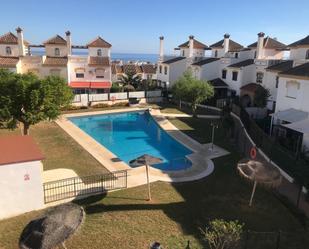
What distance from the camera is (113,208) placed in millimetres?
17719

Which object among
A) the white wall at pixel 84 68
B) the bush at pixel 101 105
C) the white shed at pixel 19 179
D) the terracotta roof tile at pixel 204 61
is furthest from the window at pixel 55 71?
the white shed at pixel 19 179

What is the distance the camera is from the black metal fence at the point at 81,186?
18.8m

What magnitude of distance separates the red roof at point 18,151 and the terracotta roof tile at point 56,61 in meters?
37.4

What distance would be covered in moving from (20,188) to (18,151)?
2134 millimetres

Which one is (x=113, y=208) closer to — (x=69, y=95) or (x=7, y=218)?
(x=7, y=218)

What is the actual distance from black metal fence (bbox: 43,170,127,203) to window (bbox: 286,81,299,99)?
2100 centimetres

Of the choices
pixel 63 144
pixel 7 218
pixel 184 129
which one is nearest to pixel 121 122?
pixel 184 129

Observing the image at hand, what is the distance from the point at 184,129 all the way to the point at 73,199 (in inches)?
830

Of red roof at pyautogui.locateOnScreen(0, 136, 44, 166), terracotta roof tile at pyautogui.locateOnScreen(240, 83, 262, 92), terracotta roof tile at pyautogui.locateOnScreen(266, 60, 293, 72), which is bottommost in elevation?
red roof at pyautogui.locateOnScreen(0, 136, 44, 166)

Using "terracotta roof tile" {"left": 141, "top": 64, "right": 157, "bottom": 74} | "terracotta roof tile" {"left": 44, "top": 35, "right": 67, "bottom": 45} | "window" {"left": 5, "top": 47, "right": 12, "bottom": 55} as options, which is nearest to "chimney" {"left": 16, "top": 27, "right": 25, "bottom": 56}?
"window" {"left": 5, "top": 47, "right": 12, "bottom": 55}

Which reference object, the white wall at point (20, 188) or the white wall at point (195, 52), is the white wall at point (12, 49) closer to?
the white wall at point (195, 52)

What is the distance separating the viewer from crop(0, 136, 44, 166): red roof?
16078 mm

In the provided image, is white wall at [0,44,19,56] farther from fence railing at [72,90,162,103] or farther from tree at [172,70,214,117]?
tree at [172,70,214,117]

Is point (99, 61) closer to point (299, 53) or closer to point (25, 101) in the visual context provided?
point (25, 101)
